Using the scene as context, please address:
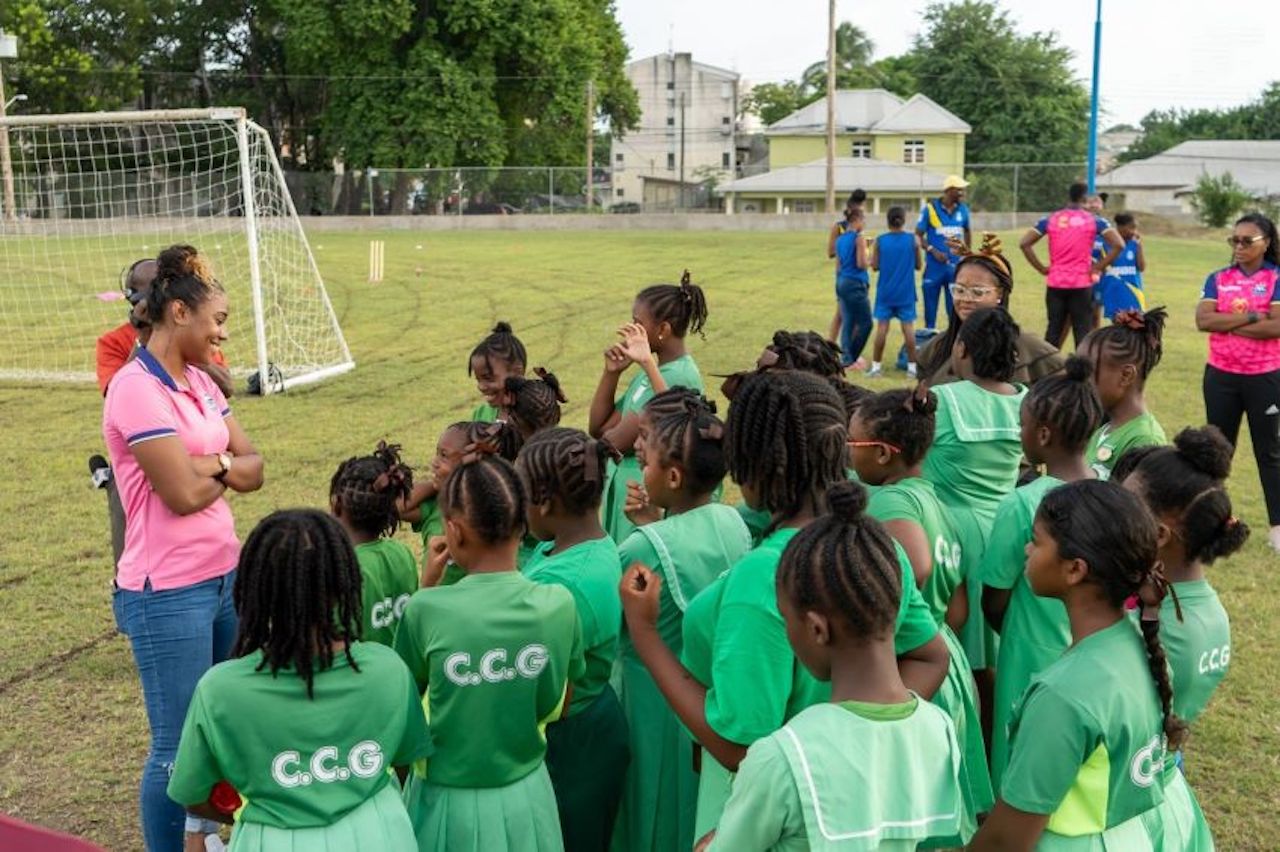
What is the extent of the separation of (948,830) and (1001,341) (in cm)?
236

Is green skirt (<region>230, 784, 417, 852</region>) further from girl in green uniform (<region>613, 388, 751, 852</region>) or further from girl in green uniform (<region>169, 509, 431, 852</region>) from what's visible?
girl in green uniform (<region>613, 388, 751, 852</region>)

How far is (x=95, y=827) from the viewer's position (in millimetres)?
4191

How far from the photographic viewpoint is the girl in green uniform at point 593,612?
3.24 meters

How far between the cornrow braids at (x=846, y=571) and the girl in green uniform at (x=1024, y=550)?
48.0 inches

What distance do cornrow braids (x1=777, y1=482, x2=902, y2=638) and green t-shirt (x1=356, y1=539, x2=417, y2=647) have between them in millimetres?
1623

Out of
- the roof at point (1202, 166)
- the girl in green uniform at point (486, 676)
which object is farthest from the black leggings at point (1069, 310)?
the roof at point (1202, 166)

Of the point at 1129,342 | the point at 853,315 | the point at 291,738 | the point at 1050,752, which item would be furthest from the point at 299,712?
the point at 853,315

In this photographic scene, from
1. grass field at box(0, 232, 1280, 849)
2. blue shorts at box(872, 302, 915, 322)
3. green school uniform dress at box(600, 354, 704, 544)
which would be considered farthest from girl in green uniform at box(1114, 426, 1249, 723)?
blue shorts at box(872, 302, 915, 322)

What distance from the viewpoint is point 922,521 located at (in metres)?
3.33

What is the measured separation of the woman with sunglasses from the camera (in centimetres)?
659

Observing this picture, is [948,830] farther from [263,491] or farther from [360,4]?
[360,4]

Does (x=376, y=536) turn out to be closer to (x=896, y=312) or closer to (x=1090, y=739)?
(x=1090, y=739)

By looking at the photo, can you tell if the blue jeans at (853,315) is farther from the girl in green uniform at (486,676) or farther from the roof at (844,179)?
the roof at (844,179)

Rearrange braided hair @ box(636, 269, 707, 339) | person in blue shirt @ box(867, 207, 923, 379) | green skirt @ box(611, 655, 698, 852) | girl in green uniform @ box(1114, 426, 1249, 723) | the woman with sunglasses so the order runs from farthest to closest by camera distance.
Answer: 1. person in blue shirt @ box(867, 207, 923, 379)
2. the woman with sunglasses
3. braided hair @ box(636, 269, 707, 339)
4. green skirt @ box(611, 655, 698, 852)
5. girl in green uniform @ box(1114, 426, 1249, 723)
